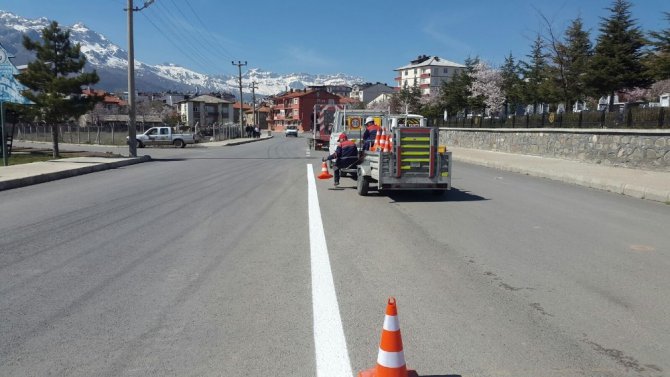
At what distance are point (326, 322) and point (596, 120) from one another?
1936 cm

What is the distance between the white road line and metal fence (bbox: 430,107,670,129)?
14.1 m

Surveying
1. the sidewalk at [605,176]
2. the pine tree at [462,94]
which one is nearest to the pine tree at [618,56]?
the sidewalk at [605,176]

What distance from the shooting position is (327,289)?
5.41 meters

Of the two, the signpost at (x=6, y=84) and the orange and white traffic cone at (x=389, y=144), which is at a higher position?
the signpost at (x=6, y=84)

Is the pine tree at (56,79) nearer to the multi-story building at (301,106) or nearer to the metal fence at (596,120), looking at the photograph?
the metal fence at (596,120)

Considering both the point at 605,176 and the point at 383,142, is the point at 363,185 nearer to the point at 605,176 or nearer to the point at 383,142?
the point at 383,142

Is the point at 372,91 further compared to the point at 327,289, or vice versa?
the point at 372,91

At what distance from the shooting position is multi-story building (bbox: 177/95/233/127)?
139375 mm

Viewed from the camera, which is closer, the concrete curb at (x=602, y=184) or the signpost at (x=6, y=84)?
the concrete curb at (x=602, y=184)

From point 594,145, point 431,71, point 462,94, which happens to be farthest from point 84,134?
point 431,71

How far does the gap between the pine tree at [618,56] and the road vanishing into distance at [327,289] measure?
74.4ft

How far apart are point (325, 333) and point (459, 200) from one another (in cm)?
843

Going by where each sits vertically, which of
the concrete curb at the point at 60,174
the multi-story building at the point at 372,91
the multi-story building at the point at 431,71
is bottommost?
the concrete curb at the point at 60,174

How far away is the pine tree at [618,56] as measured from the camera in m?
30.2
